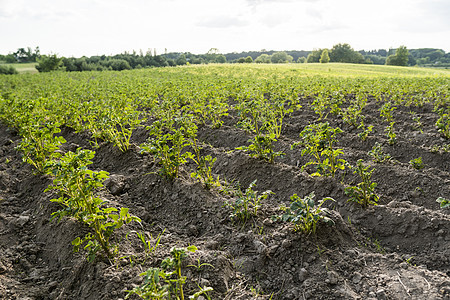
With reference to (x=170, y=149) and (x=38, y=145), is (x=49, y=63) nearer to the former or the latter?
A: (x=38, y=145)

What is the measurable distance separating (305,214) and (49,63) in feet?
180

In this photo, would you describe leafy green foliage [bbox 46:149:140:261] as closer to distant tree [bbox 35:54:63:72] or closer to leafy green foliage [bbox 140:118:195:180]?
leafy green foliage [bbox 140:118:195:180]

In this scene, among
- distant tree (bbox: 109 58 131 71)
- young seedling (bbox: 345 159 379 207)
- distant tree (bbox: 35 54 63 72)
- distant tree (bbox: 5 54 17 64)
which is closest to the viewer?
young seedling (bbox: 345 159 379 207)

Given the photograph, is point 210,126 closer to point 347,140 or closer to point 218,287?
point 347,140

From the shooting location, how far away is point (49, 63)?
48000mm

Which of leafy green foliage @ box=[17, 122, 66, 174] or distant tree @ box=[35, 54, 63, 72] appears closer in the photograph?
leafy green foliage @ box=[17, 122, 66, 174]

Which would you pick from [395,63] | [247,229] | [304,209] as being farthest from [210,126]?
[395,63]

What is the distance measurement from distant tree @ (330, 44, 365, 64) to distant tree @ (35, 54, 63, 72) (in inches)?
2454

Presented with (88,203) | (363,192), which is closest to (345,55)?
(363,192)

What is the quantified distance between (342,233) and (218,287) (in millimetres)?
1457

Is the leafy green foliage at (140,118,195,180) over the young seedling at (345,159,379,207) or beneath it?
over

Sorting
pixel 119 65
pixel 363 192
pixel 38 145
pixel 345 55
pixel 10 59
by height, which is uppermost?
pixel 345 55

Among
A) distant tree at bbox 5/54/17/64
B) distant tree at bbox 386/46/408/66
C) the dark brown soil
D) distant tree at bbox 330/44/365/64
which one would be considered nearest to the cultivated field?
the dark brown soil

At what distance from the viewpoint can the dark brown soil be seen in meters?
2.71
